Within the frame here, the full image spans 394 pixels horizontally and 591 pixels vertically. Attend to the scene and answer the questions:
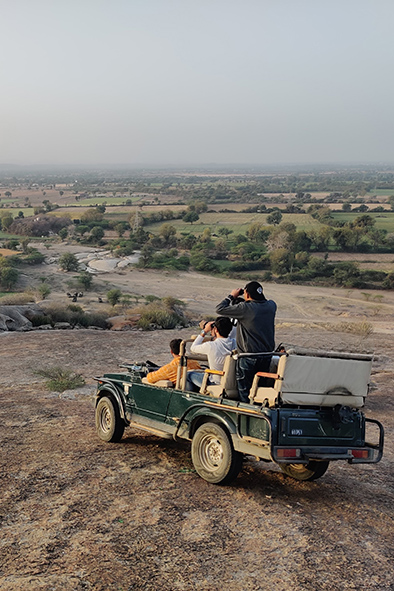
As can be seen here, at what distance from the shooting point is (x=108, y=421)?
885cm

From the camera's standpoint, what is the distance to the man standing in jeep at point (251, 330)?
692cm

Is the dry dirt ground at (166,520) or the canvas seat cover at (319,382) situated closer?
the dry dirt ground at (166,520)

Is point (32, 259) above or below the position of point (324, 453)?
below

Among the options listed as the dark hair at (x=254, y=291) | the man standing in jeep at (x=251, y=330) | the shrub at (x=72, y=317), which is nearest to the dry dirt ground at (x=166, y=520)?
the man standing in jeep at (x=251, y=330)

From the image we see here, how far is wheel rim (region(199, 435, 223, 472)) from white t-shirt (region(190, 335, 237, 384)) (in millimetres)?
717

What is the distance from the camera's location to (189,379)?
301 inches

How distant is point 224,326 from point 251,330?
1.96 feet

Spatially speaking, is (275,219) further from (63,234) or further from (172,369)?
(172,369)

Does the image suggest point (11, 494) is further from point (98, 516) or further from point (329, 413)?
point (329, 413)

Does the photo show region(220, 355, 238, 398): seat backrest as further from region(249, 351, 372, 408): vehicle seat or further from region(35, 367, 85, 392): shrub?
region(35, 367, 85, 392): shrub

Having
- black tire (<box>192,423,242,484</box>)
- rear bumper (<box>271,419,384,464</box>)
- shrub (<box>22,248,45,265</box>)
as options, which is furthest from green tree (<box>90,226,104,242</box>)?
rear bumper (<box>271,419,384,464</box>)

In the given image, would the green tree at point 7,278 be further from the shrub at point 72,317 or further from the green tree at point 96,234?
the green tree at point 96,234

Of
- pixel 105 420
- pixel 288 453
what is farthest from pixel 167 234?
pixel 288 453

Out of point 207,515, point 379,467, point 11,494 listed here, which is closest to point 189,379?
point 207,515
